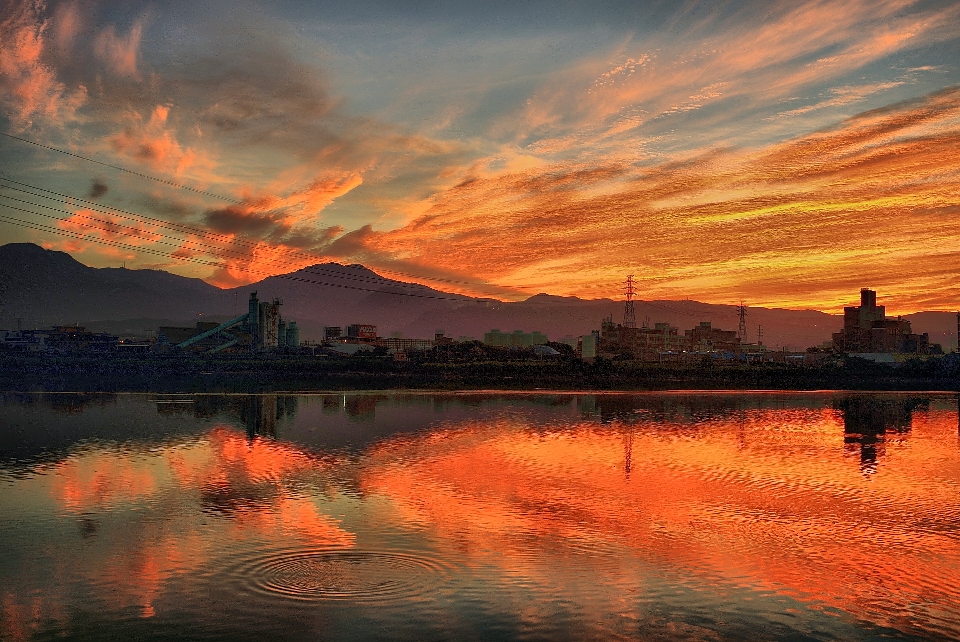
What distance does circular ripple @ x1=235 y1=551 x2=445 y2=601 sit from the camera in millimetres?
18766

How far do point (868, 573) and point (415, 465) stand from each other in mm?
21679

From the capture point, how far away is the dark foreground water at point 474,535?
1742cm

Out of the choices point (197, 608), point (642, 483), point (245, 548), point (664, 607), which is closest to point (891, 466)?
point (642, 483)

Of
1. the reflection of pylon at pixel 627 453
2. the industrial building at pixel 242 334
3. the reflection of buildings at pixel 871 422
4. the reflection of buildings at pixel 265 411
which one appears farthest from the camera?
the industrial building at pixel 242 334

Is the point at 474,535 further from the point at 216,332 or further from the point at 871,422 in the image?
the point at 216,332

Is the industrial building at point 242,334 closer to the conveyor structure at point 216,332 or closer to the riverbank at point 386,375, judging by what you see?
the conveyor structure at point 216,332

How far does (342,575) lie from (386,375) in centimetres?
9174

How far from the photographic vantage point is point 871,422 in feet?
212

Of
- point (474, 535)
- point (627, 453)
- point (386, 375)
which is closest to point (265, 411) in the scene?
point (627, 453)

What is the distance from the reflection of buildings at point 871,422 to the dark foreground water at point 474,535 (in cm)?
63

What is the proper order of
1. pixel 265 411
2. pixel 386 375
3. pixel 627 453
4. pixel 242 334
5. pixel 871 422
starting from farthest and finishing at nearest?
pixel 242 334 < pixel 386 375 < pixel 265 411 < pixel 871 422 < pixel 627 453

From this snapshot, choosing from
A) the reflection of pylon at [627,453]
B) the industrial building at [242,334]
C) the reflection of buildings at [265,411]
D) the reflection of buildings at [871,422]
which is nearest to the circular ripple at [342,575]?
the reflection of pylon at [627,453]

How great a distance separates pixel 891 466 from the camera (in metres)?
40.7

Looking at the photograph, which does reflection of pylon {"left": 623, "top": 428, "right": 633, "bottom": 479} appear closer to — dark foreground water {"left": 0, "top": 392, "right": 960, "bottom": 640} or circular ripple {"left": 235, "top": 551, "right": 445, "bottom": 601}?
dark foreground water {"left": 0, "top": 392, "right": 960, "bottom": 640}
